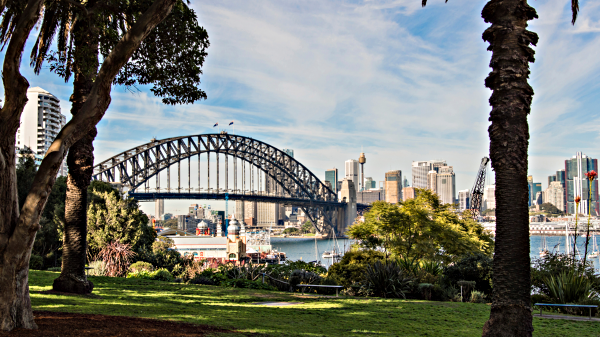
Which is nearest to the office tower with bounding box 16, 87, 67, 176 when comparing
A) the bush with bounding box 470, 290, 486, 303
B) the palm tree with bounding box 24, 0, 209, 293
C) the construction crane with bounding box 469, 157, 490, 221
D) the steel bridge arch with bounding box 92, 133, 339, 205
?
the steel bridge arch with bounding box 92, 133, 339, 205

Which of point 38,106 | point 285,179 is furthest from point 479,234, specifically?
point 38,106

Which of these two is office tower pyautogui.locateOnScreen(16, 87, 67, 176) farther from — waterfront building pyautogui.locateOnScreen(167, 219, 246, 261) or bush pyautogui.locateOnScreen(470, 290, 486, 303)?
bush pyautogui.locateOnScreen(470, 290, 486, 303)

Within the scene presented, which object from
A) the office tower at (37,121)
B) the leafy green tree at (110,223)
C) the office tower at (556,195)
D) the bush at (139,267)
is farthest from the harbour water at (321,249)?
the office tower at (37,121)

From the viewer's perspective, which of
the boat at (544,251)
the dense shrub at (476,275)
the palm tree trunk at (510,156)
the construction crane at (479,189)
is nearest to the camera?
the palm tree trunk at (510,156)

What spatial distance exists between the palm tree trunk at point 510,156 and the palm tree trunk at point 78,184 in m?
8.39

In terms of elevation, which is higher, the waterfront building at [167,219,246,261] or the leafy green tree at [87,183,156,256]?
the leafy green tree at [87,183,156,256]

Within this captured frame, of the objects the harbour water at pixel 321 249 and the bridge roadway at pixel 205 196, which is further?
the bridge roadway at pixel 205 196

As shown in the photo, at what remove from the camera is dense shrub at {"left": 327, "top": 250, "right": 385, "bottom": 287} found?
14.6m

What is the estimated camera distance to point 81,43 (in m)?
10.5

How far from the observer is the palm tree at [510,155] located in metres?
6.66

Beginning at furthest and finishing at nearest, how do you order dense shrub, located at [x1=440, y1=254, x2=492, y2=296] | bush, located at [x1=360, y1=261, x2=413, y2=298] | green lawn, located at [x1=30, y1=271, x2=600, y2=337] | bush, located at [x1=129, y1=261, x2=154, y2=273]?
bush, located at [x1=129, y1=261, x2=154, y2=273] < dense shrub, located at [x1=440, y1=254, x2=492, y2=296] < bush, located at [x1=360, y1=261, x2=413, y2=298] < green lawn, located at [x1=30, y1=271, x2=600, y2=337]

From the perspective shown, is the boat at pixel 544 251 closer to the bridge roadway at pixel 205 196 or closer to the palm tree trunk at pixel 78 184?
the palm tree trunk at pixel 78 184

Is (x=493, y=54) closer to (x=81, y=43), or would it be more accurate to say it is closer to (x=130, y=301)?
(x=130, y=301)

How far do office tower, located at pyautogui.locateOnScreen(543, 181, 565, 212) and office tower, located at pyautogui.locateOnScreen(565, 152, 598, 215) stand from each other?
176 inches
